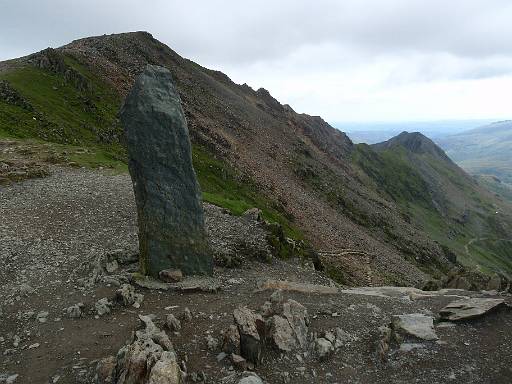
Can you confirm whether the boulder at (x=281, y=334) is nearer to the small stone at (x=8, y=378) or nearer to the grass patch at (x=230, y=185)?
the small stone at (x=8, y=378)

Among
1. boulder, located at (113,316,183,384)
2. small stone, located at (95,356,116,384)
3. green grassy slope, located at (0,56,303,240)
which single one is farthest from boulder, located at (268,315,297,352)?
green grassy slope, located at (0,56,303,240)

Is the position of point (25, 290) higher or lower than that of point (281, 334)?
higher

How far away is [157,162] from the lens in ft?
71.9

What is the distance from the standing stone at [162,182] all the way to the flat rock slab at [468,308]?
433 inches

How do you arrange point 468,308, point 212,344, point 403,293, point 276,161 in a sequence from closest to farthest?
1. point 212,344
2. point 468,308
3. point 403,293
4. point 276,161

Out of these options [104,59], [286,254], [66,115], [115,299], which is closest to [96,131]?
[66,115]

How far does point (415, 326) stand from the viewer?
18094mm

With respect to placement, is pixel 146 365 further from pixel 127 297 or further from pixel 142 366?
pixel 127 297

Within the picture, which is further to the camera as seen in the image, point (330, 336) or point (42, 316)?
point (42, 316)

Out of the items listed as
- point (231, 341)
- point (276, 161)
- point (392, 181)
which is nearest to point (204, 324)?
point (231, 341)

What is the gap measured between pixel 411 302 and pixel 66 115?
49760mm

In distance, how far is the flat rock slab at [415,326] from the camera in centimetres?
1755

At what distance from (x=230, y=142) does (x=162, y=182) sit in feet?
196

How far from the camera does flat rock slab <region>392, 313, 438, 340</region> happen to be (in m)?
17.5
